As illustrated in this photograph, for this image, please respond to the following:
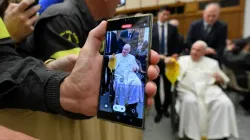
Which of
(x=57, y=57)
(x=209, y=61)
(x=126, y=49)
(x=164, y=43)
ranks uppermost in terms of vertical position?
(x=126, y=49)

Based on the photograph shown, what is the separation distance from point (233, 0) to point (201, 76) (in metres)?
4.61

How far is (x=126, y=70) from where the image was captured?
51cm

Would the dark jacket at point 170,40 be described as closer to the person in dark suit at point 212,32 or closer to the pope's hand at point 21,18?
the person in dark suit at point 212,32

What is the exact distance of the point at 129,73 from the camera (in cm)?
50

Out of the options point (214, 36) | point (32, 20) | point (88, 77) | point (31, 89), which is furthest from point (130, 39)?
point (214, 36)

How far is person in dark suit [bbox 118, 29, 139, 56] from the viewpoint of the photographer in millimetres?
501

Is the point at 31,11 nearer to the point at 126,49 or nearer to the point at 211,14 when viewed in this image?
the point at 126,49

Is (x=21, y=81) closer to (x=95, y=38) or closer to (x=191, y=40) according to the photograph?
(x=95, y=38)

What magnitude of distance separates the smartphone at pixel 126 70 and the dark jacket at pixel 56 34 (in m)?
0.38

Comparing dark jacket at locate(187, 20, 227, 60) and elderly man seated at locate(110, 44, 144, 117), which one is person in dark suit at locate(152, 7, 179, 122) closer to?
dark jacket at locate(187, 20, 227, 60)

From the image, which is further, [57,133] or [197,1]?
[197,1]

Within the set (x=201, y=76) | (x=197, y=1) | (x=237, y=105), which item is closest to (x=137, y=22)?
(x=201, y=76)

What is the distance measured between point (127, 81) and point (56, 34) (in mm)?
489

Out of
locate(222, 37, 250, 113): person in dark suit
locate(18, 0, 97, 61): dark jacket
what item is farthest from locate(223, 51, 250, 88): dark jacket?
locate(18, 0, 97, 61): dark jacket
